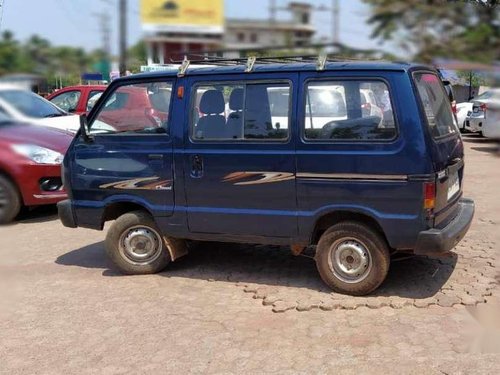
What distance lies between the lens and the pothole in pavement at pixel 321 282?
3.79 m

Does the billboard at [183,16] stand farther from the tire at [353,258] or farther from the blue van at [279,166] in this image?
the tire at [353,258]

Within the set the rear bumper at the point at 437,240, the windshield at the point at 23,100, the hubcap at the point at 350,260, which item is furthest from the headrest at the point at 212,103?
the windshield at the point at 23,100

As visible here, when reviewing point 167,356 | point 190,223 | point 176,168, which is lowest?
point 167,356

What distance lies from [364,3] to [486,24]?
0.16 metres

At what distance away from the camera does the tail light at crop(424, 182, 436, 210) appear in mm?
3369

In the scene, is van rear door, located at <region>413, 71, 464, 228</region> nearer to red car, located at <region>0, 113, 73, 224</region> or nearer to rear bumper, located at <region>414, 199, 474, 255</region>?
rear bumper, located at <region>414, 199, 474, 255</region>

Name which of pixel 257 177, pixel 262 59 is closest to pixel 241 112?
pixel 257 177

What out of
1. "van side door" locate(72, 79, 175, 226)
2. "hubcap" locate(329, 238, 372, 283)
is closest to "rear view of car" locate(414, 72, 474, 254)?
"hubcap" locate(329, 238, 372, 283)

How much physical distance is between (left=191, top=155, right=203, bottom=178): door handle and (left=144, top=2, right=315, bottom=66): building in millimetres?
3239

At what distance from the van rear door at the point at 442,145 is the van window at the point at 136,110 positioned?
6.55 feet

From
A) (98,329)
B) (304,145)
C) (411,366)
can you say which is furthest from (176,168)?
(411,366)

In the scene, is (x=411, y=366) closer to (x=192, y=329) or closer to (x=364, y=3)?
(x=192, y=329)

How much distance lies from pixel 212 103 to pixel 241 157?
0.53 m

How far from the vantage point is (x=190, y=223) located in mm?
4184
